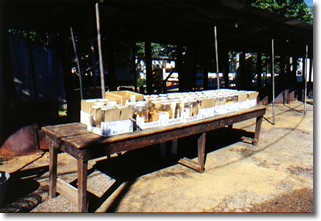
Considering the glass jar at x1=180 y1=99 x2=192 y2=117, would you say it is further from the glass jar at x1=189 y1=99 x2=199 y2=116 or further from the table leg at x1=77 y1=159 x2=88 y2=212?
the table leg at x1=77 y1=159 x2=88 y2=212

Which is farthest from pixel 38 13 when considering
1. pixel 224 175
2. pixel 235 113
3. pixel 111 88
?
pixel 224 175

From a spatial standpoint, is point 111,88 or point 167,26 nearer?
point 167,26

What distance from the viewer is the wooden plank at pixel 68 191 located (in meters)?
3.07

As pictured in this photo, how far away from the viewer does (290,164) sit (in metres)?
4.63

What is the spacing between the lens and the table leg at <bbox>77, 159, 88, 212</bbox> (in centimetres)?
269

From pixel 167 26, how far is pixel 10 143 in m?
5.16

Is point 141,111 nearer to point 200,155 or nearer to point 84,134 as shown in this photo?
point 84,134

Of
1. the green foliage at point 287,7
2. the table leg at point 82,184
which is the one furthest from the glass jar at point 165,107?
the green foliage at point 287,7

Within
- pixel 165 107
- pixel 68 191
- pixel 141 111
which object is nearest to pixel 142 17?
pixel 165 107

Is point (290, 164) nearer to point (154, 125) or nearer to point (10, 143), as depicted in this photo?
point (154, 125)

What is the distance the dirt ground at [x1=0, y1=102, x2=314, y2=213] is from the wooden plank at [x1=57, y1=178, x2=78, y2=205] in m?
0.09

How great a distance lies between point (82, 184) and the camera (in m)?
2.75

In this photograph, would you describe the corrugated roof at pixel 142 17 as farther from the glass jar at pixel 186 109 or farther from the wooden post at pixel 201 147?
the wooden post at pixel 201 147

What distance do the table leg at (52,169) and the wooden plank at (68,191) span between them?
69mm
